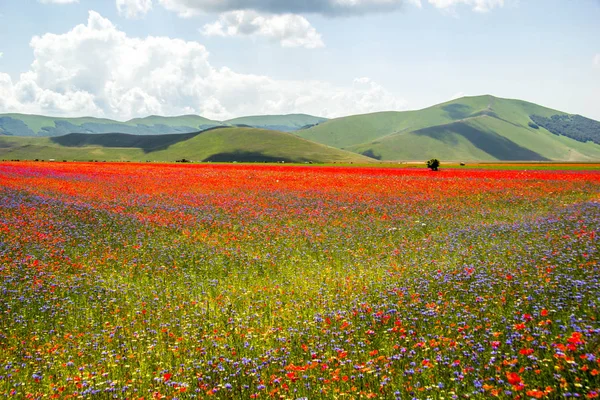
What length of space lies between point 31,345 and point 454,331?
848 centimetres

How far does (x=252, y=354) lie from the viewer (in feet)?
23.5

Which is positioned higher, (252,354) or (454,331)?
(454,331)

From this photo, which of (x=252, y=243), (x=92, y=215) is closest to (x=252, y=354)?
(x=252, y=243)

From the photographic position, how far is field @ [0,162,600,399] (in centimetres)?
584

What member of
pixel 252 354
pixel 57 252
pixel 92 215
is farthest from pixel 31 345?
pixel 92 215

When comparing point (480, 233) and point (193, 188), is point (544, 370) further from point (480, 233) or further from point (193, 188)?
point (193, 188)

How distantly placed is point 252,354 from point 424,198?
872 inches

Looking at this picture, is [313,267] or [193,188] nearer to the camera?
[313,267]

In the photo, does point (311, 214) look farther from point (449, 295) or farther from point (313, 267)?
point (449, 295)

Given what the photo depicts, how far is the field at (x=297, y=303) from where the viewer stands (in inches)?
230

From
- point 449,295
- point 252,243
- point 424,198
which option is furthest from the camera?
point 424,198

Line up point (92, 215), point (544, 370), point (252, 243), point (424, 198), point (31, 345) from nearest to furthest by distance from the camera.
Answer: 1. point (544, 370)
2. point (31, 345)
3. point (252, 243)
4. point (92, 215)
5. point (424, 198)

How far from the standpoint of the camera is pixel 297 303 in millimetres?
9750

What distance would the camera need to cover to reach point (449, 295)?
9336 millimetres
